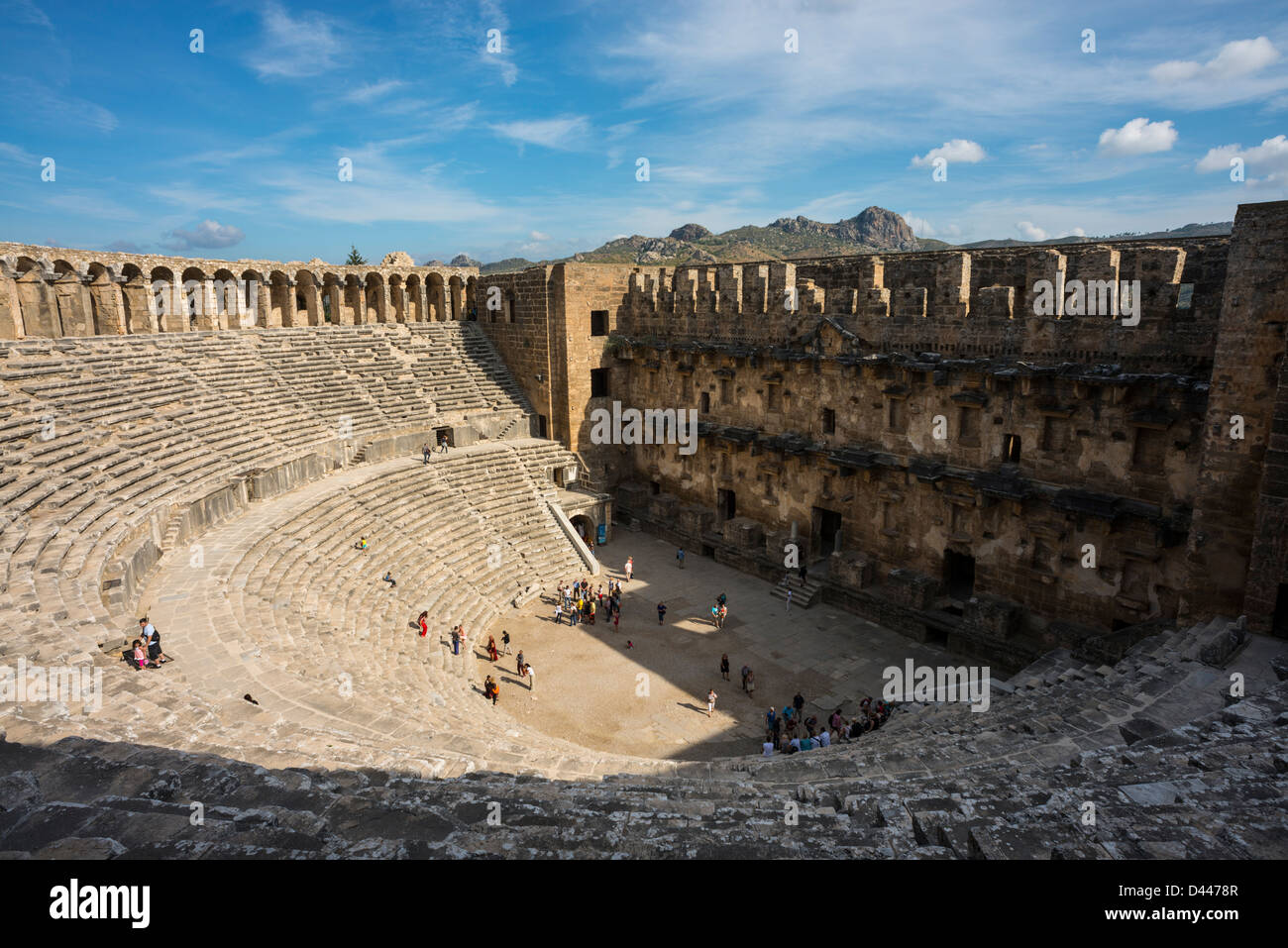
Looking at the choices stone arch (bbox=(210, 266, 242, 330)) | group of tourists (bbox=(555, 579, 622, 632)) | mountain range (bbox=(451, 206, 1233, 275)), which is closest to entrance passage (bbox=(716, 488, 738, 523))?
group of tourists (bbox=(555, 579, 622, 632))

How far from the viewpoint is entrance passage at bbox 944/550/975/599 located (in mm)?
16922

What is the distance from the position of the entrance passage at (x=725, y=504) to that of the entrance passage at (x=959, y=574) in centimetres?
686

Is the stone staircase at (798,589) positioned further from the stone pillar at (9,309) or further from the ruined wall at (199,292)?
the stone pillar at (9,309)

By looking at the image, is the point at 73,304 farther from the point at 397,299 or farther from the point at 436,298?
the point at 436,298

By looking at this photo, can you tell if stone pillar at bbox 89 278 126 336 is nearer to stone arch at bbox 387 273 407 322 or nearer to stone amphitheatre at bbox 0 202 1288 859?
stone amphitheatre at bbox 0 202 1288 859

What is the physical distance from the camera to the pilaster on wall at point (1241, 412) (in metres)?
10.7

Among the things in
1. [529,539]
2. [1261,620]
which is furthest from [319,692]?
[1261,620]

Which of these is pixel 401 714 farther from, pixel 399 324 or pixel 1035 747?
pixel 399 324

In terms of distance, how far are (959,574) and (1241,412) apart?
7771mm

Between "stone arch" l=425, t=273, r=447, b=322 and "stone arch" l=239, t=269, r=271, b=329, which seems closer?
"stone arch" l=239, t=269, r=271, b=329

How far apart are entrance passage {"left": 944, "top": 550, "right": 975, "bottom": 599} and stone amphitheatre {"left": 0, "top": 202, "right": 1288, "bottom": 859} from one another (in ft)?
0.55

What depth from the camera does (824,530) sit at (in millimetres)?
20156

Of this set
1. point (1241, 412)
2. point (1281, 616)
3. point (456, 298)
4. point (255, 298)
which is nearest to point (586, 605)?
point (1281, 616)
